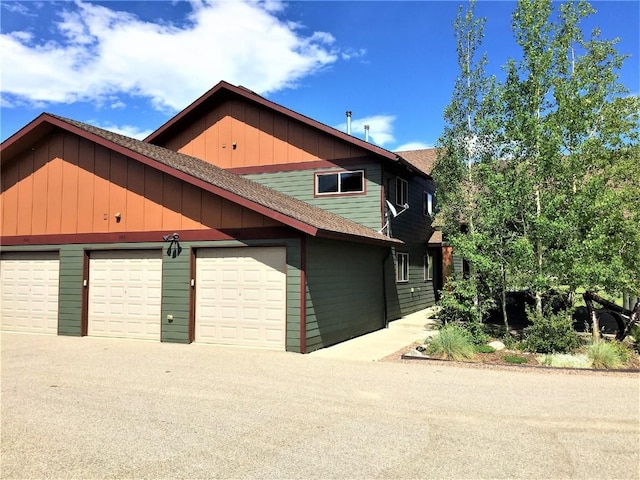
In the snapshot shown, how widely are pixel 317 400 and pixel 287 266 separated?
14.6ft

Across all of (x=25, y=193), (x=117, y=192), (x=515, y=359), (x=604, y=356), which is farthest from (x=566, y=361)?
(x=25, y=193)

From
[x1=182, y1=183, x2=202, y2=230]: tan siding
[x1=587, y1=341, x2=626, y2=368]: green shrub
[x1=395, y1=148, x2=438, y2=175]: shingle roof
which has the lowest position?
[x1=587, y1=341, x2=626, y2=368]: green shrub

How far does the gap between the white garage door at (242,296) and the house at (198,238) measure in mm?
26

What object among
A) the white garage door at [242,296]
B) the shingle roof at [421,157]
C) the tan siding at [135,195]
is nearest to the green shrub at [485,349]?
the white garage door at [242,296]

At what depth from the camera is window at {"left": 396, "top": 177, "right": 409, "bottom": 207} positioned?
16.6 m

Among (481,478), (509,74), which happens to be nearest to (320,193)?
(509,74)

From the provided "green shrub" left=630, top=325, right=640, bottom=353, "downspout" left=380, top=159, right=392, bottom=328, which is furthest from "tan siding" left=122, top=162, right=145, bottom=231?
"green shrub" left=630, top=325, right=640, bottom=353

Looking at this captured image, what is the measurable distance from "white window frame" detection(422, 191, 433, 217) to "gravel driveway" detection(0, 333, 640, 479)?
11912 mm

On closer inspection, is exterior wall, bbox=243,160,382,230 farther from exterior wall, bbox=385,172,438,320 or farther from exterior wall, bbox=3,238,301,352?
exterior wall, bbox=3,238,301,352

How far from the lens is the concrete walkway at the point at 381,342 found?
33.4 feet

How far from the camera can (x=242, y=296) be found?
1109 cm

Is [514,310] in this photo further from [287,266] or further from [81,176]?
[81,176]

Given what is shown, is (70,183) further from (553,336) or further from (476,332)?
(553,336)

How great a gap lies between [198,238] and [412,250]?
985 centimetres
